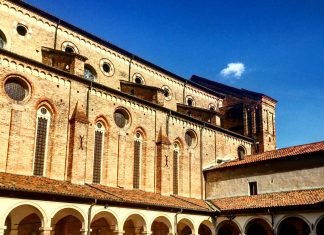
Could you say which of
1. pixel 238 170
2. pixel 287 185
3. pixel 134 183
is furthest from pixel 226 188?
pixel 134 183

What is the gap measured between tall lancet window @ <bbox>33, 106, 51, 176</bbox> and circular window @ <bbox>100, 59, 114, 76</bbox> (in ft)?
25.5

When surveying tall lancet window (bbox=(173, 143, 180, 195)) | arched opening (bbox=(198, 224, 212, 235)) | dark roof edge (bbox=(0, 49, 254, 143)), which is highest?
dark roof edge (bbox=(0, 49, 254, 143))

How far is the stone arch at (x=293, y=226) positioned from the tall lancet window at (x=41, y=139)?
44.9ft

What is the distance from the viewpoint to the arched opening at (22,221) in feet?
61.9

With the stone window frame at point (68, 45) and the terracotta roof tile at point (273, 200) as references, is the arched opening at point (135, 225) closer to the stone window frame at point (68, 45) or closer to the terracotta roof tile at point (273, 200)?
the terracotta roof tile at point (273, 200)

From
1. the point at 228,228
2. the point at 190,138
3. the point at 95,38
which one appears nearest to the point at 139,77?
the point at 95,38

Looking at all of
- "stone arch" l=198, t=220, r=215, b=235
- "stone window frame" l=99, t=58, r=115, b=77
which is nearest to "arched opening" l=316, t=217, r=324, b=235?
"stone arch" l=198, t=220, r=215, b=235

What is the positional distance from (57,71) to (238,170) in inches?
571

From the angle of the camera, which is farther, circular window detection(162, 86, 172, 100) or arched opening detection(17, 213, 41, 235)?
circular window detection(162, 86, 172, 100)

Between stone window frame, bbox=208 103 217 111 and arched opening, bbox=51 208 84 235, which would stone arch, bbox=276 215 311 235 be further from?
stone window frame, bbox=208 103 217 111

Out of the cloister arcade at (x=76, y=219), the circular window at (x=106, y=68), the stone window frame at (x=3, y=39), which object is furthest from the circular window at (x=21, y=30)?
the cloister arcade at (x=76, y=219)

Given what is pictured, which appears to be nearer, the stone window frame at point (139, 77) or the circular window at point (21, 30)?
the circular window at point (21, 30)

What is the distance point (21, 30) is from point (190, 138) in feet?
45.3

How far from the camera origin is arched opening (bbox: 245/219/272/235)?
24.9 meters
